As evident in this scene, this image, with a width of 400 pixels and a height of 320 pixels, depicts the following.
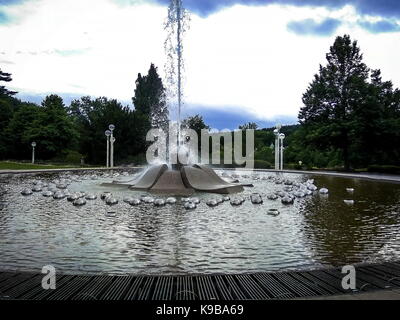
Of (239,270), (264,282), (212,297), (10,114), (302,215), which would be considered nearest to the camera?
(212,297)

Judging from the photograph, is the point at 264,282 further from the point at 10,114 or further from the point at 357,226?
the point at 10,114

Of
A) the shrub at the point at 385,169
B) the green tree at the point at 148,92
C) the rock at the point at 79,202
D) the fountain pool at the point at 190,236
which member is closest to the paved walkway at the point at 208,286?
the fountain pool at the point at 190,236

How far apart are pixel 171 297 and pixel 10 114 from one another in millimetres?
66346

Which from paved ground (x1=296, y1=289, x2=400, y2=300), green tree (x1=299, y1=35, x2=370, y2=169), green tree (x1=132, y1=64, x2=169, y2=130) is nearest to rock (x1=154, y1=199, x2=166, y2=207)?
paved ground (x1=296, y1=289, x2=400, y2=300)

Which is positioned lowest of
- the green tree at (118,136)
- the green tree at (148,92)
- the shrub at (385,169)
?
the shrub at (385,169)

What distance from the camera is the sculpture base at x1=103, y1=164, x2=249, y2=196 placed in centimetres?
1823

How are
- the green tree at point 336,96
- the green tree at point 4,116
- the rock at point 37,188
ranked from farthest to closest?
the green tree at point 4,116, the green tree at point 336,96, the rock at point 37,188

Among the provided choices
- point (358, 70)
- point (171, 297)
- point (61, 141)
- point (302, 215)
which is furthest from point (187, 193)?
point (61, 141)

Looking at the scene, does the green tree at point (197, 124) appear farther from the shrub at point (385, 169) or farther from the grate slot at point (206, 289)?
the grate slot at point (206, 289)

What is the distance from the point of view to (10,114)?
63688 mm

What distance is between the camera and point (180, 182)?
739 inches

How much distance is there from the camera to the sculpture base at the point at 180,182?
18.2 meters

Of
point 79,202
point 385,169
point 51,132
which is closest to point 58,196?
point 79,202

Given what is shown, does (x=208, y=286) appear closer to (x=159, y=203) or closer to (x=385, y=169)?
(x=159, y=203)
